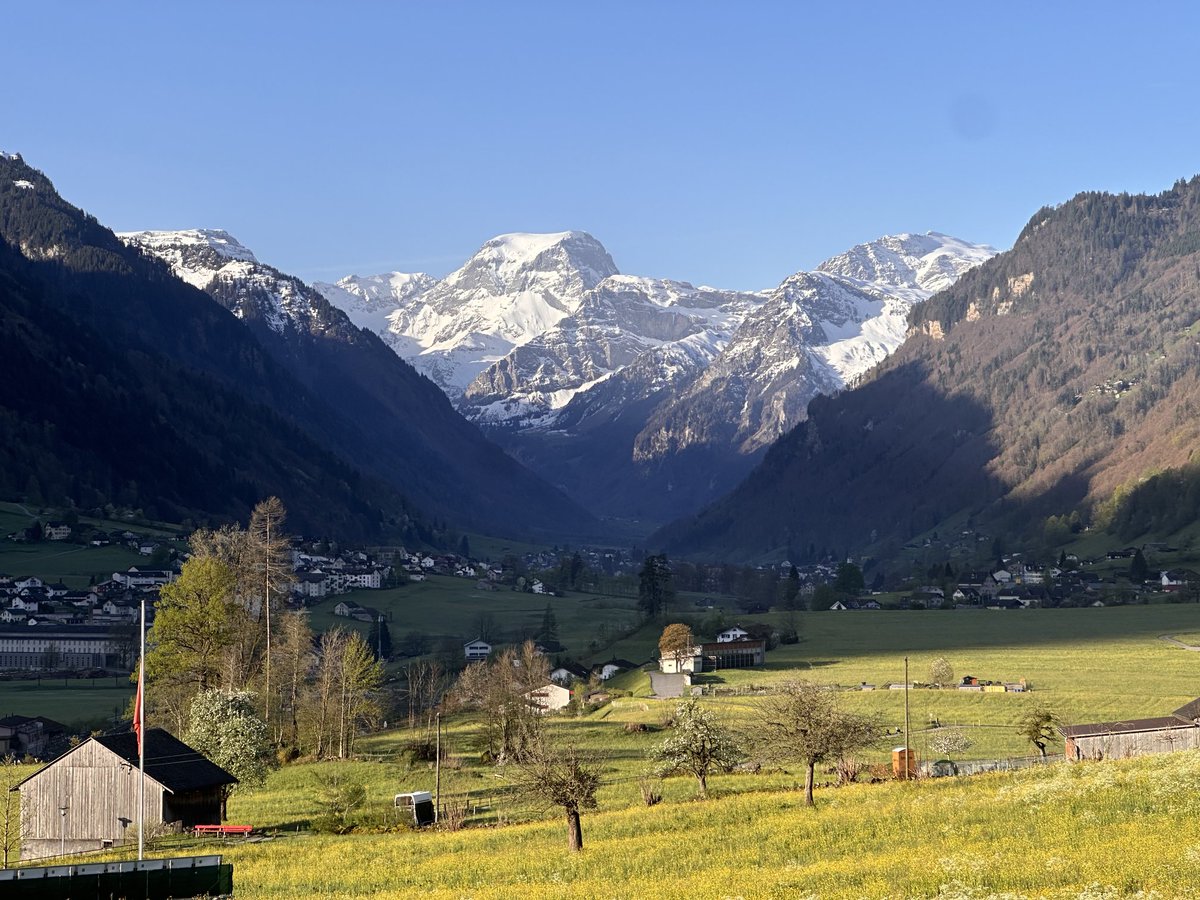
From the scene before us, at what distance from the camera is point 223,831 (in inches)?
2571

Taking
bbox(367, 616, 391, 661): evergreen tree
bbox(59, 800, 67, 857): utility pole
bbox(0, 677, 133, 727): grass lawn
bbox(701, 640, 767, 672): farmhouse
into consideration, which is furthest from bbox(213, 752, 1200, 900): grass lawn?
bbox(367, 616, 391, 661): evergreen tree

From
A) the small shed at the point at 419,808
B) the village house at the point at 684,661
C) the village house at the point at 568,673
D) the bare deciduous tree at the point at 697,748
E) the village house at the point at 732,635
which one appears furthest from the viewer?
the village house at the point at 732,635

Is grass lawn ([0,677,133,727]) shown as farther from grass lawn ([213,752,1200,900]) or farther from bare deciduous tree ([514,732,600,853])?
bare deciduous tree ([514,732,600,853])

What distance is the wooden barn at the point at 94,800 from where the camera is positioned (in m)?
66.1

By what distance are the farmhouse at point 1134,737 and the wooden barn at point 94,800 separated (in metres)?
48.1

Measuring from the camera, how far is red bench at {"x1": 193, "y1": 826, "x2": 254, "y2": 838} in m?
65.0

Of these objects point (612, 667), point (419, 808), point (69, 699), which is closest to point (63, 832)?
point (419, 808)

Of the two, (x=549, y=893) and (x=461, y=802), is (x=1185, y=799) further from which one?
(x=461, y=802)

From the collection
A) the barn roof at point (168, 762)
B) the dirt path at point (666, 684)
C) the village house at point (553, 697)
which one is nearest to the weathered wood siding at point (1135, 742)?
the barn roof at point (168, 762)

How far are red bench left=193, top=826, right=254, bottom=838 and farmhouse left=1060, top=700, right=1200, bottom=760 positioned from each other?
4495 centimetres

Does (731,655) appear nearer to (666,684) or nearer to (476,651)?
(666,684)

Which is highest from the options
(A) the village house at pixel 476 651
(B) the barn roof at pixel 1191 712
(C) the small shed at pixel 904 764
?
(A) the village house at pixel 476 651

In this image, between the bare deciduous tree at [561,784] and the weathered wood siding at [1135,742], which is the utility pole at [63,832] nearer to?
the bare deciduous tree at [561,784]

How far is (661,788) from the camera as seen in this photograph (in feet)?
250
